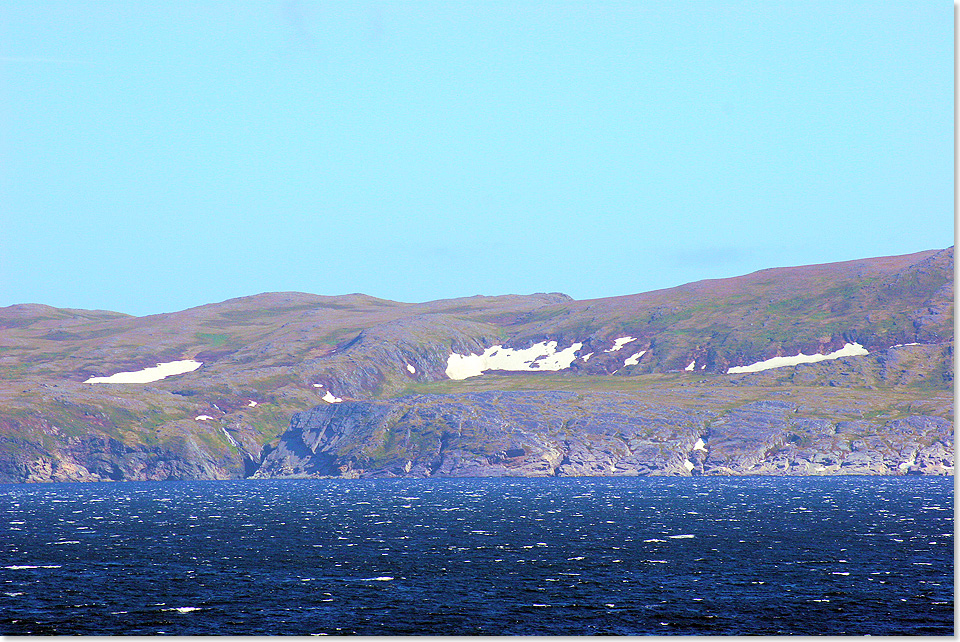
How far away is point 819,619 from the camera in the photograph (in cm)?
6072

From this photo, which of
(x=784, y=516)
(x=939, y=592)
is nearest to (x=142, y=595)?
(x=939, y=592)

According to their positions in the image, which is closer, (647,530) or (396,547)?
(396,547)

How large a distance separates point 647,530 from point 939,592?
43.3 metres

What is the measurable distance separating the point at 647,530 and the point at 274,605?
52641mm

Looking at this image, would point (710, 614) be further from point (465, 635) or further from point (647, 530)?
point (647, 530)

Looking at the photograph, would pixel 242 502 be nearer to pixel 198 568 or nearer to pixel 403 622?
pixel 198 568

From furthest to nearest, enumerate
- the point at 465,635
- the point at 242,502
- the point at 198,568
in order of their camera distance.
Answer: the point at 242,502
the point at 198,568
the point at 465,635

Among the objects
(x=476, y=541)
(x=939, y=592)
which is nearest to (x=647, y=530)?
(x=476, y=541)

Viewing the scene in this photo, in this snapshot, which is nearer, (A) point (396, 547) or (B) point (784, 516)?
(A) point (396, 547)

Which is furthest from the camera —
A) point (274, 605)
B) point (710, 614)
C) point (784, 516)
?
point (784, 516)

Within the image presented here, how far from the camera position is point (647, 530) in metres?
109

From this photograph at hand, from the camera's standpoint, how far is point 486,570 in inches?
3167

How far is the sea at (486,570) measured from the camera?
61000 millimetres

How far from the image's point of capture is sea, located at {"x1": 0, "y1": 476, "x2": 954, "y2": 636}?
200 ft
